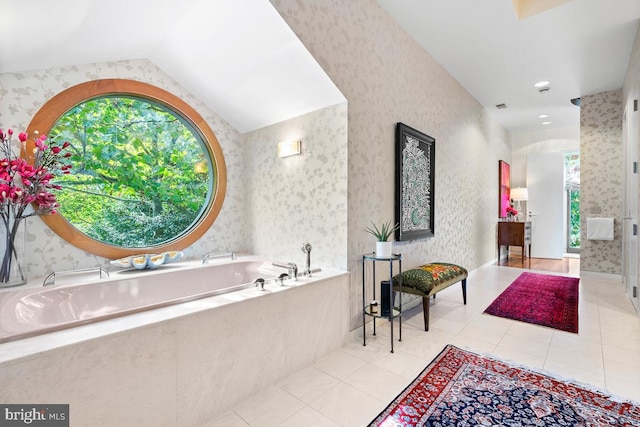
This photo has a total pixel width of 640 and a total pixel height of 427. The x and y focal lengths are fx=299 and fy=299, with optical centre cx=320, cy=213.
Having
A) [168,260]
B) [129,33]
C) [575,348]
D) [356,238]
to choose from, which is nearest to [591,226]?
[575,348]

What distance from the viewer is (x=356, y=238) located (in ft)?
8.11

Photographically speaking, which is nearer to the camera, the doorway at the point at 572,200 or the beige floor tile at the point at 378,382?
the beige floor tile at the point at 378,382

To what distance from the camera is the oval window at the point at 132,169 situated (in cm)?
243

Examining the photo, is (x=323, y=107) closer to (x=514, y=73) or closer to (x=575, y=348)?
(x=575, y=348)

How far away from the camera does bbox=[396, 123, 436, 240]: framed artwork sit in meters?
2.97

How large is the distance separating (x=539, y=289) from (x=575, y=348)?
197cm

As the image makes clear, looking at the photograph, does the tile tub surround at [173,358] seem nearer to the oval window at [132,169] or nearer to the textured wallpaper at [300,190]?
the textured wallpaper at [300,190]

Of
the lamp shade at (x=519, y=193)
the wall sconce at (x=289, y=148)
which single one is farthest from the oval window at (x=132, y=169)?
the lamp shade at (x=519, y=193)

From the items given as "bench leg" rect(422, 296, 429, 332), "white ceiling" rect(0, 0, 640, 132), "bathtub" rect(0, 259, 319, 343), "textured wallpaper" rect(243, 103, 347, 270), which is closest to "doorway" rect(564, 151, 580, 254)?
"white ceiling" rect(0, 0, 640, 132)

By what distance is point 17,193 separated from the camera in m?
1.80

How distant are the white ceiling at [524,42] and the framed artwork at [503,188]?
1715 mm

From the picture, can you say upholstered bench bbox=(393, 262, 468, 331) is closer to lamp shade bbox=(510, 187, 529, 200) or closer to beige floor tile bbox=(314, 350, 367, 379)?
beige floor tile bbox=(314, 350, 367, 379)

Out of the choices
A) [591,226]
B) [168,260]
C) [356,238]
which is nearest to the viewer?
[356,238]

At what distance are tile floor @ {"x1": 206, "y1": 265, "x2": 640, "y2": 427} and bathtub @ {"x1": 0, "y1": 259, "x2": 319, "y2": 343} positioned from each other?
64 centimetres
